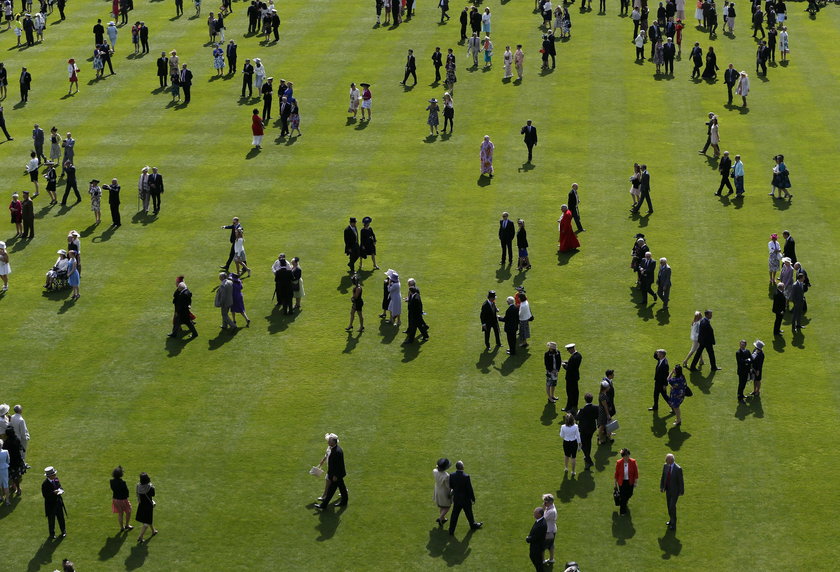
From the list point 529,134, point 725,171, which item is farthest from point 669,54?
point 725,171

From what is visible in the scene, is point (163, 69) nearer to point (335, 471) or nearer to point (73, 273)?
point (73, 273)

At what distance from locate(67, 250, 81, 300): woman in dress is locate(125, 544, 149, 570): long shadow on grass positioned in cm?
1435

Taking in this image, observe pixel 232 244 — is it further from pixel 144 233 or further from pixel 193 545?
pixel 193 545

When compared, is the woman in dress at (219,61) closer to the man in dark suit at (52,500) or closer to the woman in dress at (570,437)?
the man in dark suit at (52,500)

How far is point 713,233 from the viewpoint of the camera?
42.8 m

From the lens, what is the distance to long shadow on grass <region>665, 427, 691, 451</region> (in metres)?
29.5

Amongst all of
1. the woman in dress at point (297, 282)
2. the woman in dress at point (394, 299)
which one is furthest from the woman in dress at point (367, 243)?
the woman in dress at point (394, 299)

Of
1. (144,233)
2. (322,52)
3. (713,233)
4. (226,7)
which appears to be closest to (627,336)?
(713,233)

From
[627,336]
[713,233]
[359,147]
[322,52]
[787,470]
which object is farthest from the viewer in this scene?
[322,52]

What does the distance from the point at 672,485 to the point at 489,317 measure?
9478 millimetres

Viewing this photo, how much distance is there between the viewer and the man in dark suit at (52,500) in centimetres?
2598

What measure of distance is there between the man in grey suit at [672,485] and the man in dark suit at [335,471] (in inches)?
274

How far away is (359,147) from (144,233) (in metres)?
11.6

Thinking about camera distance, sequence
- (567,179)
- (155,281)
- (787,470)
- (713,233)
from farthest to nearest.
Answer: (567,179)
(713,233)
(155,281)
(787,470)
